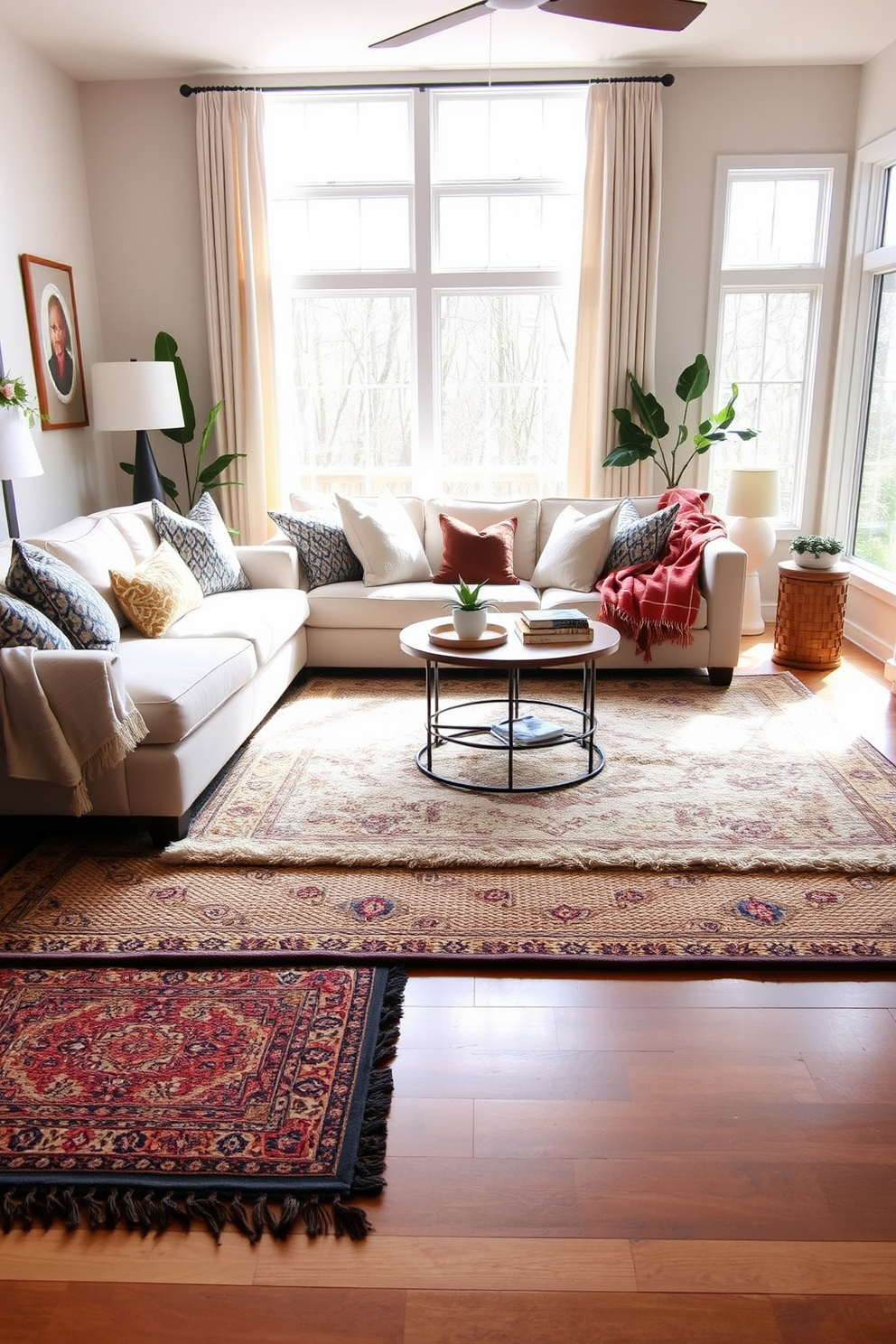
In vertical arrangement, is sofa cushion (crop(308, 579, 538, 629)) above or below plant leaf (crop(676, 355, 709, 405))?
below

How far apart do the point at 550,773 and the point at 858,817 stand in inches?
39.8

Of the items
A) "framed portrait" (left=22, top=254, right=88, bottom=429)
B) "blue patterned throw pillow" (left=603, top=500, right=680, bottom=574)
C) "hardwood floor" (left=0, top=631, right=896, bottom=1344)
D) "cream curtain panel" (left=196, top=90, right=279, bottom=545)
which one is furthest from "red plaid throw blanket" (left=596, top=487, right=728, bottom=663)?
"framed portrait" (left=22, top=254, right=88, bottom=429)

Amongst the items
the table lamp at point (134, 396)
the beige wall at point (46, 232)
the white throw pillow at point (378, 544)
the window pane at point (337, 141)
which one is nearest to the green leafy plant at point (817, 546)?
the white throw pillow at point (378, 544)

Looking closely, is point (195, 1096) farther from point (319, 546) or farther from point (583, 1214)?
point (319, 546)

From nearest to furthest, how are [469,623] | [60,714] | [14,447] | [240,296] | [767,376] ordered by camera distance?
[60,714]
[469,623]
[14,447]
[240,296]
[767,376]

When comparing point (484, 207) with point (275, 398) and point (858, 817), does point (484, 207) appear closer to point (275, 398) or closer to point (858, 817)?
point (275, 398)

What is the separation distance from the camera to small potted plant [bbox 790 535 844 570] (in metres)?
4.68

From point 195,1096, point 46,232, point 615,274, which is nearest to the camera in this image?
point 195,1096

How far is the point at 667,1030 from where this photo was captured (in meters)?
2.10

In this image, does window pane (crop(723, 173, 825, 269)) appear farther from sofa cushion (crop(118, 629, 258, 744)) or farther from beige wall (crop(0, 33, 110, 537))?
sofa cushion (crop(118, 629, 258, 744))

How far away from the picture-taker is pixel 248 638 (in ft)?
12.4

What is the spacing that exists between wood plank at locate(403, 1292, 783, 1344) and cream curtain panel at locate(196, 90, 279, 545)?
190 inches

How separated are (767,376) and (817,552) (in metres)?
1.59

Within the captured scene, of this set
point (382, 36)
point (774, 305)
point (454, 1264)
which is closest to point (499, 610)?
point (774, 305)
